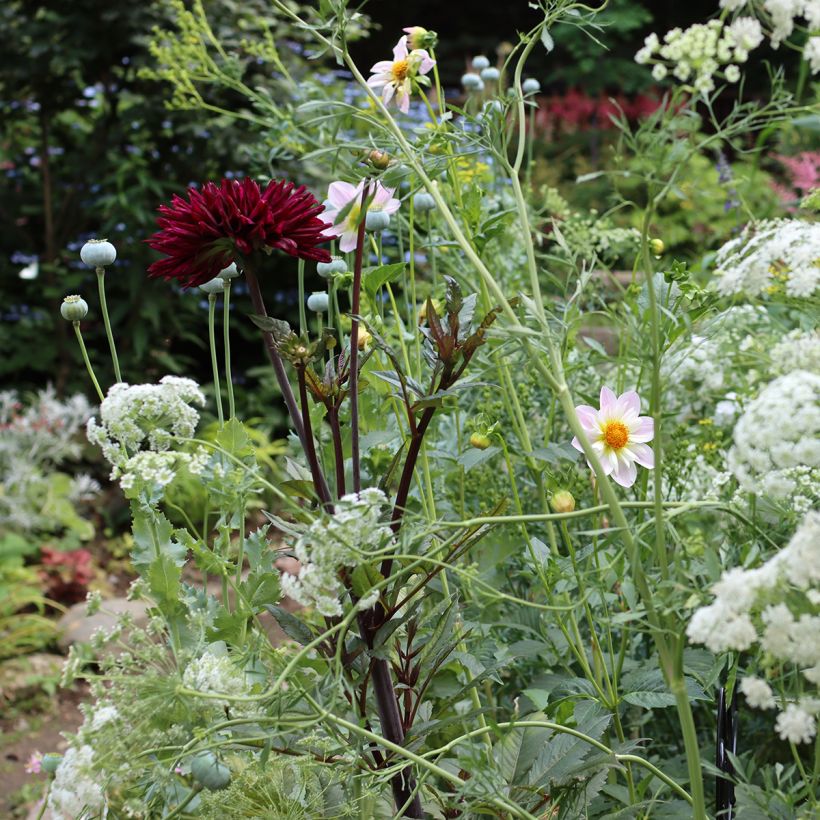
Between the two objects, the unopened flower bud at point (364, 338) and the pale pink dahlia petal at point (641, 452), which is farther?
the unopened flower bud at point (364, 338)

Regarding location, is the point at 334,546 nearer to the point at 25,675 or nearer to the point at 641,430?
the point at 641,430

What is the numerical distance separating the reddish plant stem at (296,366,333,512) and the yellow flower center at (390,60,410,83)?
36 centimetres

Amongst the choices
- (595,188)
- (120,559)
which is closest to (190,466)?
(120,559)

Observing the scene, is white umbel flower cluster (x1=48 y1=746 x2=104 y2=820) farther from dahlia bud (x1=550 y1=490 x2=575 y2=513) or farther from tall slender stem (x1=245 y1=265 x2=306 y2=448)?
dahlia bud (x1=550 y1=490 x2=575 y2=513)

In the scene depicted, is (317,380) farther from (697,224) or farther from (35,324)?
(697,224)

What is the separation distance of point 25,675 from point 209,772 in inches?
87.7

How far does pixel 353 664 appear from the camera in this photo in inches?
32.6

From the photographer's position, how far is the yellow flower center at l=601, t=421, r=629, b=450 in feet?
2.92

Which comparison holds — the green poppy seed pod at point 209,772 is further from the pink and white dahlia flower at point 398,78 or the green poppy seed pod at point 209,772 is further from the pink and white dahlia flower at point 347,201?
the pink and white dahlia flower at point 398,78

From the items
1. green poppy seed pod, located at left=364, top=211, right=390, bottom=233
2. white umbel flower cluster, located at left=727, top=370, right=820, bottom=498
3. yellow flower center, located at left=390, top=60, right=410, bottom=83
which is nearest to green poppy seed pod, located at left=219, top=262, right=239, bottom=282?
green poppy seed pod, located at left=364, top=211, right=390, bottom=233

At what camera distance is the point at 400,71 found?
3.23ft

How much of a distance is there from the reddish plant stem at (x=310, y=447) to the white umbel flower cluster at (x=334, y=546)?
96mm

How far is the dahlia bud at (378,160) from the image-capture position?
31.8 inches

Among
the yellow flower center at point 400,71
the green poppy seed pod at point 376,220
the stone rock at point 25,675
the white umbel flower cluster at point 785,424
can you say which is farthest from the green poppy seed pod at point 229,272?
the stone rock at point 25,675
